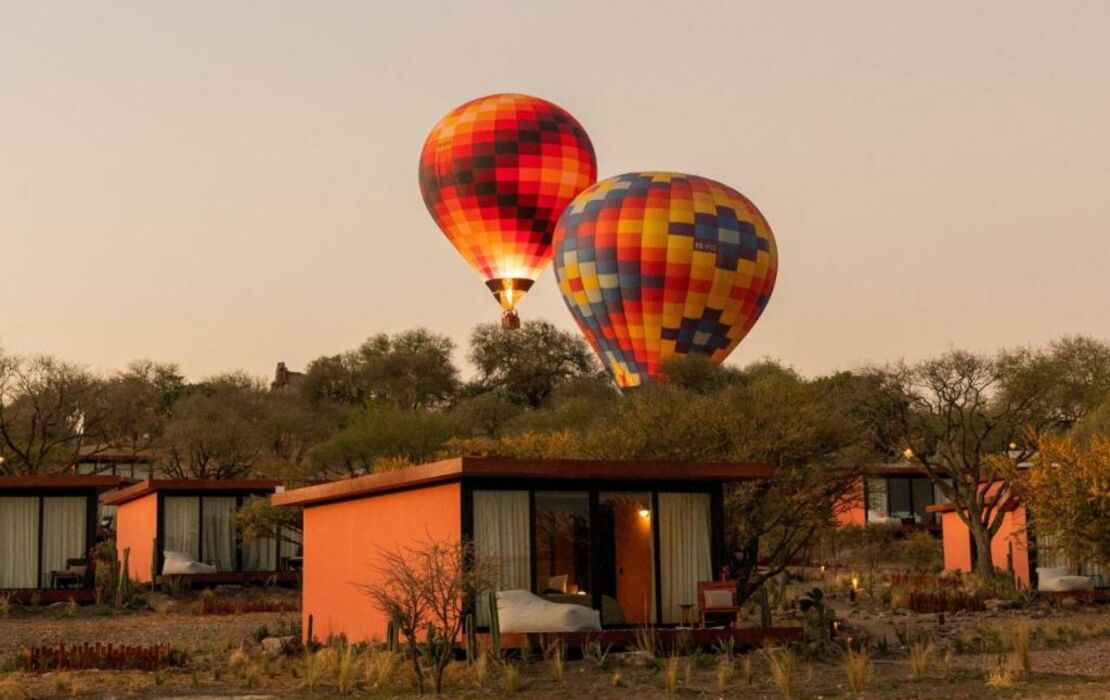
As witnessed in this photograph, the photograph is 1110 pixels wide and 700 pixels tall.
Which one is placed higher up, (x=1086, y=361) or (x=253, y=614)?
(x=1086, y=361)

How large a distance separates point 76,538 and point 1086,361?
56.4 metres

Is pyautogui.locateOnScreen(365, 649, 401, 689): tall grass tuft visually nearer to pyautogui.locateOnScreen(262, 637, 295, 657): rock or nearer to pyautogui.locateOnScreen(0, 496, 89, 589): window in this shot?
pyautogui.locateOnScreen(262, 637, 295, 657): rock

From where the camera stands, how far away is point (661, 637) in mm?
23672

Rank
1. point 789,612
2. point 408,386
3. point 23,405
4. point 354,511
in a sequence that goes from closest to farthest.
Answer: point 354,511
point 789,612
point 23,405
point 408,386

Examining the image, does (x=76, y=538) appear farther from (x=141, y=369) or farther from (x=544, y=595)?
(x=141, y=369)

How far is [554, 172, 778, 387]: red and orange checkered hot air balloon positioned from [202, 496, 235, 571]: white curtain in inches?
761

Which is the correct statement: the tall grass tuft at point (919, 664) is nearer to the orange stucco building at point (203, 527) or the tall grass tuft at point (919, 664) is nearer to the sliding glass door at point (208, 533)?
the orange stucco building at point (203, 527)

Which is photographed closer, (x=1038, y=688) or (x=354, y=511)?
(x=1038, y=688)

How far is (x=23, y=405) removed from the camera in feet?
243

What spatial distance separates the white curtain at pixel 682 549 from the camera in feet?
84.0

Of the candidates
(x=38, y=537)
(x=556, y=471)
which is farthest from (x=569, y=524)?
(x=38, y=537)

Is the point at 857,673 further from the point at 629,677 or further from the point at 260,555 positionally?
the point at 260,555

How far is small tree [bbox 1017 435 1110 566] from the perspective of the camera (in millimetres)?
27797

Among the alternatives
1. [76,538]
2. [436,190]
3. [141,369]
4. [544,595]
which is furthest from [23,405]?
[544,595]
